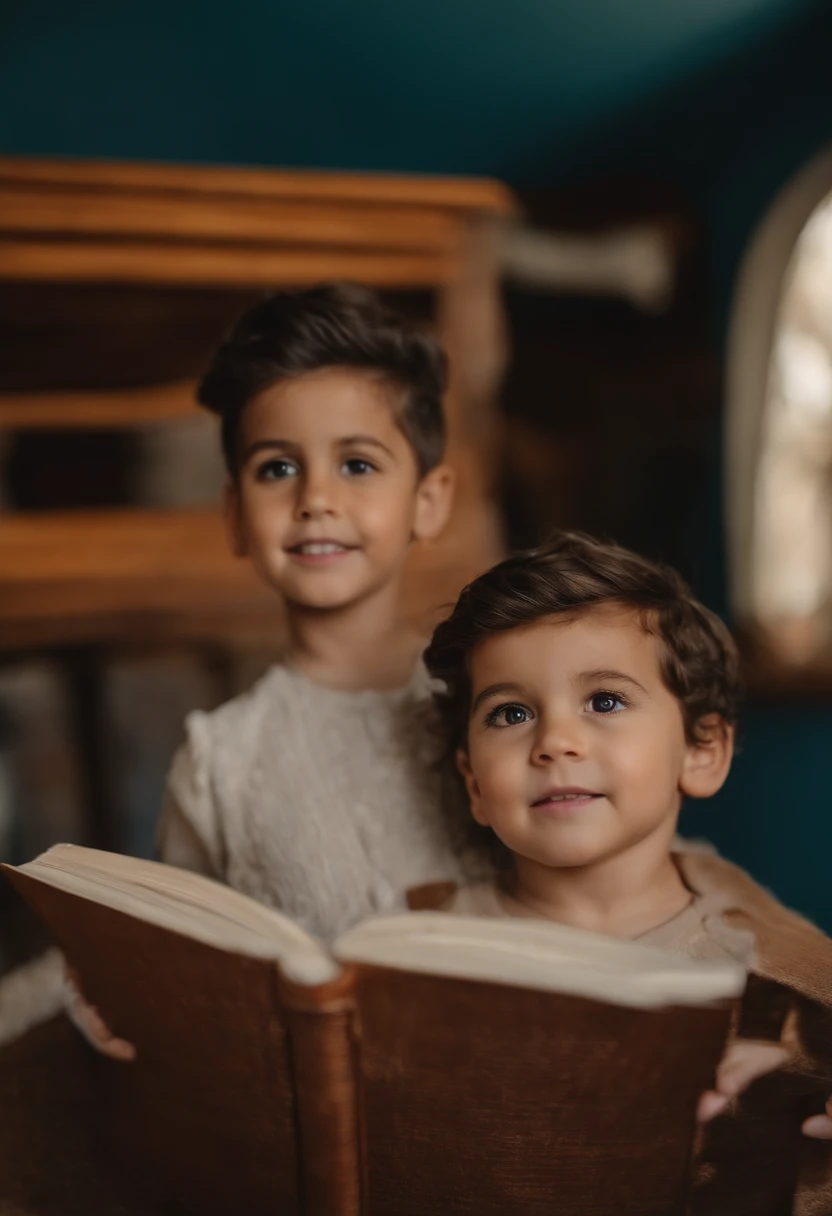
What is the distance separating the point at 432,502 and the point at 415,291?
731mm

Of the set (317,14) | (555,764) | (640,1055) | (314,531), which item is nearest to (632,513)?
(317,14)

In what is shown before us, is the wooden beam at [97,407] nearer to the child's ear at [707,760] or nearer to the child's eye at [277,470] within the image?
the child's eye at [277,470]

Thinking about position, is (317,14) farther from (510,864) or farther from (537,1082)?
(537,1082)

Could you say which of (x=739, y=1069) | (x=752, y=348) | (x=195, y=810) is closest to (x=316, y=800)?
(x=195, y=810)

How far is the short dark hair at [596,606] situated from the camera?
2.02 ft

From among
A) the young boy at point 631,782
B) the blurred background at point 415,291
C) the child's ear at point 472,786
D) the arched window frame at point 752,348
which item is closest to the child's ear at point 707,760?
the young boy at point 631,782

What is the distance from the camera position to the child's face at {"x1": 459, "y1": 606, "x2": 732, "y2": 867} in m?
0.60

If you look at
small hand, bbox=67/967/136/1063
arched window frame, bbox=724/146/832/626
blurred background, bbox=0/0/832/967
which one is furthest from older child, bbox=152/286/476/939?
arched window frame, bbox=724/146/832/626

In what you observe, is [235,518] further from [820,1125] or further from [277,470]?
[820,1125]

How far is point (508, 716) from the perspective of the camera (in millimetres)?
624

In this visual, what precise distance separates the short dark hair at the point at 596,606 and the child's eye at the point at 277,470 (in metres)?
0.14

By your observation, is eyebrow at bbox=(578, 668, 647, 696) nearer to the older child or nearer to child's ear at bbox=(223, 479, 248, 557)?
the older child

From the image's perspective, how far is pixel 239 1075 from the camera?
22.2 inches

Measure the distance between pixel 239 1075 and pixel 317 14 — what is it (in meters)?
1.37
